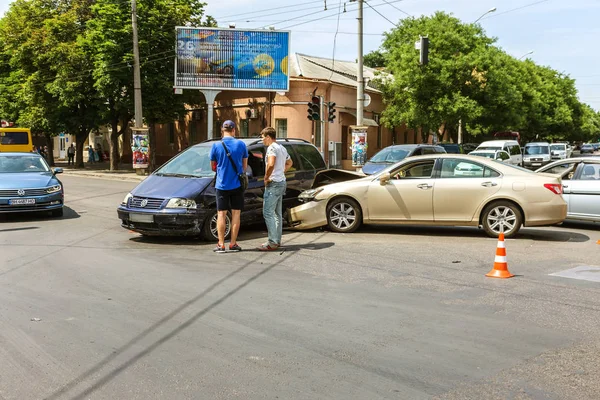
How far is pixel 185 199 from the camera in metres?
9.24

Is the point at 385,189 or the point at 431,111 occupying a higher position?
the point at 431,111

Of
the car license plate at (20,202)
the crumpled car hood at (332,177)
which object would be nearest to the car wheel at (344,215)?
the crumpled car hood at (332,177)

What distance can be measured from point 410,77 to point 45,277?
3031 cm

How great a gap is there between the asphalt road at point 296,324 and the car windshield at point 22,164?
192 inches

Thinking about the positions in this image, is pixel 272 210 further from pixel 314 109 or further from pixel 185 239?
pixel 314 109

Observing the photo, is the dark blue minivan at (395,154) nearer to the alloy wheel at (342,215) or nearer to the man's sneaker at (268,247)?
the alloy wheel at (342,215)

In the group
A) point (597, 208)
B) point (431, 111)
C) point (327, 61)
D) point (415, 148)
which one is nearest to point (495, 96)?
point (431, 111)

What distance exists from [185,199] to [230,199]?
3.46ft

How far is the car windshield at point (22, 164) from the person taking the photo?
1313 centimetres

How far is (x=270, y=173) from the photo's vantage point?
8719 millimetres

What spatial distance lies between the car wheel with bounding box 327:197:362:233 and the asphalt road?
5.43 ft

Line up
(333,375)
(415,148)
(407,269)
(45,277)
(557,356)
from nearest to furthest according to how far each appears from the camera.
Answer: (333,375) < (557,356) < (45,277) < (407,269) < (415,148)

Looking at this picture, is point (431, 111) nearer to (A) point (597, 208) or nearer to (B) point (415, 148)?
(B) point (415, 148)

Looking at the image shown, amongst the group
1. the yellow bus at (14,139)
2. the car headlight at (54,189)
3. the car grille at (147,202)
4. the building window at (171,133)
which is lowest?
the car grille at (147,202)
